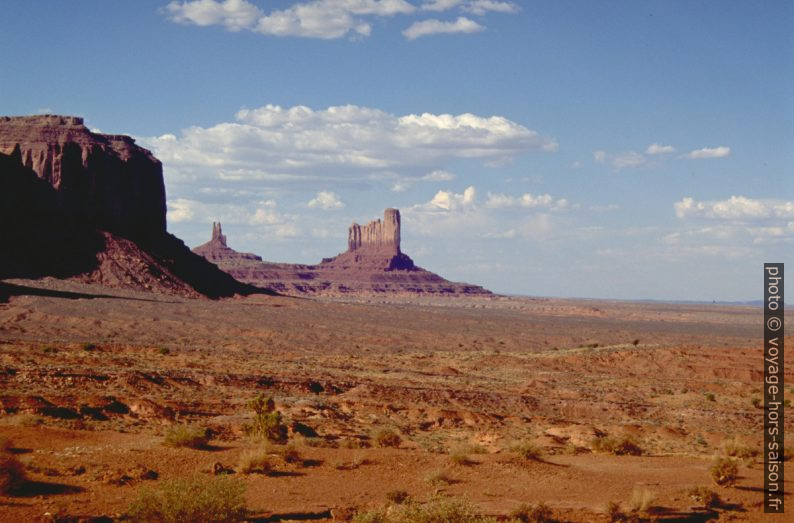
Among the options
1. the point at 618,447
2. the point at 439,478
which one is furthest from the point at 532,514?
the point at 618,447

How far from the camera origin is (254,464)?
13859mm

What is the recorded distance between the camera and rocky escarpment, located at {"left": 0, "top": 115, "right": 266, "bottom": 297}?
8350 centimetres

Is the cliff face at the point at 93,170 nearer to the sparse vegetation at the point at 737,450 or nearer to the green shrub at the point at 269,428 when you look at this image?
the green shrub at the point at 269,428

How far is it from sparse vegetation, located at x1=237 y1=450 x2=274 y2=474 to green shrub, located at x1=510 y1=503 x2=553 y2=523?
449 centimetres

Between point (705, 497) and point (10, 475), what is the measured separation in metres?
11.0

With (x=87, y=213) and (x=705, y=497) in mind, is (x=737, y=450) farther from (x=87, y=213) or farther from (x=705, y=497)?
(x=87, y=213)

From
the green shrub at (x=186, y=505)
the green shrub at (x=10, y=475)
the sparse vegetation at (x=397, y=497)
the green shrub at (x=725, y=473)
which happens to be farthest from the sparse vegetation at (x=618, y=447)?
the green shrub at (x=10, y=475)

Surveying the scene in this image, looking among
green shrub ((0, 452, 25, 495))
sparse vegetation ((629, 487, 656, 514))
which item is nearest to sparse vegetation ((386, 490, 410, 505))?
sparse vegetation ((629, 487, 656, 514))

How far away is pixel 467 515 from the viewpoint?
35.0 feet

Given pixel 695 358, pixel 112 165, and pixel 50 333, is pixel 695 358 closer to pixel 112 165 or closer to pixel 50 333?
pixel 50 333

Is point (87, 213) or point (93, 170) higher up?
point (93, 170)

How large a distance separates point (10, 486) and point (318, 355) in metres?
33.1

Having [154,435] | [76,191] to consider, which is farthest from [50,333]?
[76,191]

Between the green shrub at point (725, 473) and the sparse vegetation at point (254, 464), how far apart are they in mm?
8231
